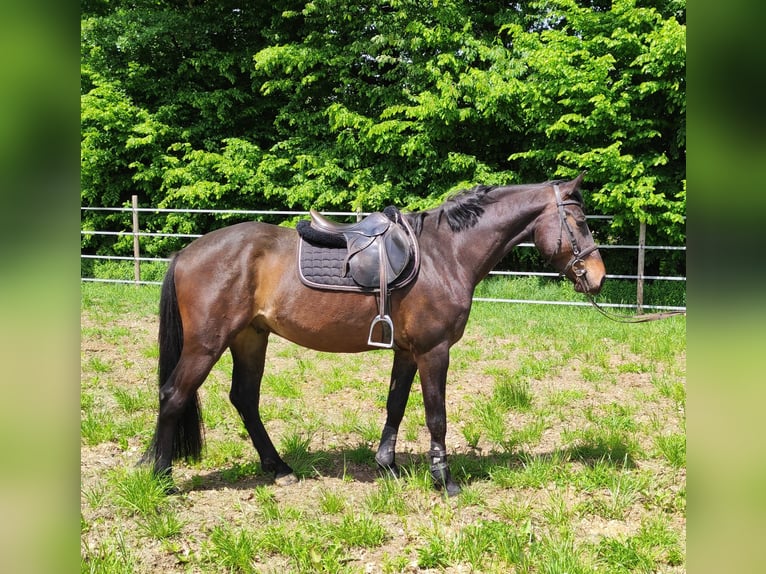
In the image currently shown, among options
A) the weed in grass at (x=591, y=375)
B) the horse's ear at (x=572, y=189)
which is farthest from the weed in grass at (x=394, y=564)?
the weed in grass at (x=591, y=375)

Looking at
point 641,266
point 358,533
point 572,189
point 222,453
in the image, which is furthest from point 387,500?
point 641,266

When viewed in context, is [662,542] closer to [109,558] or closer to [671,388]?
[109,558]

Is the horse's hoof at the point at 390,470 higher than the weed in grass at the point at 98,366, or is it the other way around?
the weed in grass at the point at 98,366

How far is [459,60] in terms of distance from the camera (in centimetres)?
1195

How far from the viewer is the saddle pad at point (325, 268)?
396 cm

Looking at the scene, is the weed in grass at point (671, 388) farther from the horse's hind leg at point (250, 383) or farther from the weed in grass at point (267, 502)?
the weed in grass at point (267, 502)

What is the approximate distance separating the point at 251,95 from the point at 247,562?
1378cm

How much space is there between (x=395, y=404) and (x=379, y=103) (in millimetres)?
10795

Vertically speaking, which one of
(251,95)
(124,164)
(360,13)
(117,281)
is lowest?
(117,281)

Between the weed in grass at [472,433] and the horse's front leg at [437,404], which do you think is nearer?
the horse's front leg at [437,404]

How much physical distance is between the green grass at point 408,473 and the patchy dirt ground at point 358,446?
0.02 m

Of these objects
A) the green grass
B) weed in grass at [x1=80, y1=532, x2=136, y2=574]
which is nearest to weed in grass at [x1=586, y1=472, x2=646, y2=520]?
the green grass
